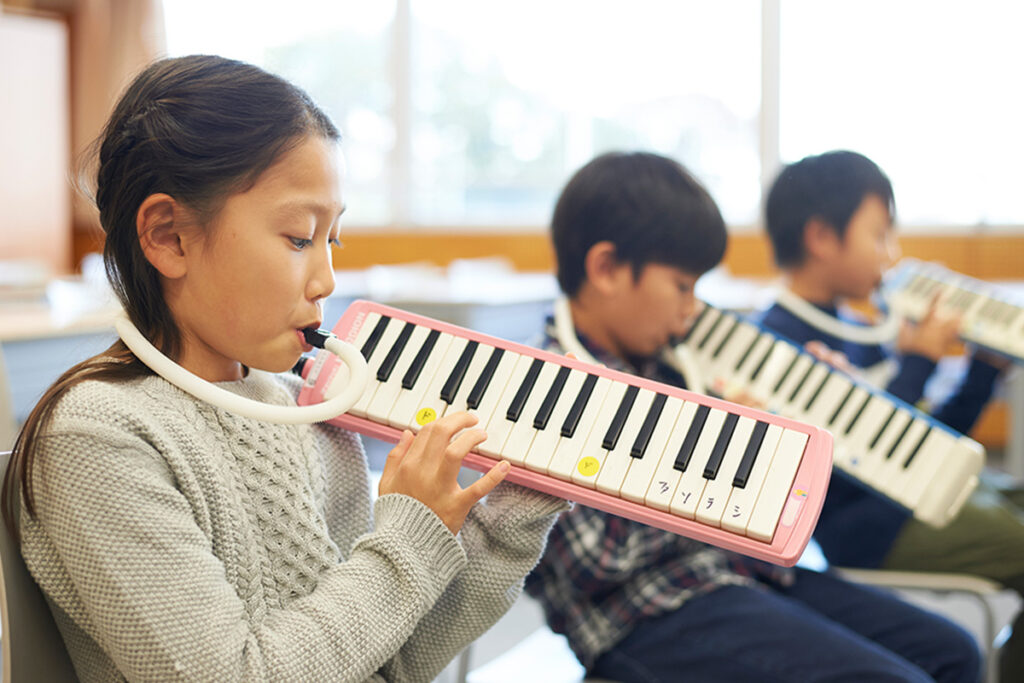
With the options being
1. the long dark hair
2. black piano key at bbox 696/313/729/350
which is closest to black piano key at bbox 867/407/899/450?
black piano key at bbox 696/313/729/350

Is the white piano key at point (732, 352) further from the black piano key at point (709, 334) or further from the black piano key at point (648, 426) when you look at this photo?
the black piano key at point (648, 426)

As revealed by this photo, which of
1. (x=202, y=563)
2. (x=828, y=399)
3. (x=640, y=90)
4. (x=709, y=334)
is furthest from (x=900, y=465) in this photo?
(x=640, y=90)

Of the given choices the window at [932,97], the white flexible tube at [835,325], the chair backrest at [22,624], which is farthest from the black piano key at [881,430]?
the window at [932,97]

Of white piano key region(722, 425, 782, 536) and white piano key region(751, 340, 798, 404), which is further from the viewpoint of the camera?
white piano key region(751, 340, 798, 404)

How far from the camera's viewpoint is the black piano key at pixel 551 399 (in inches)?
39.9

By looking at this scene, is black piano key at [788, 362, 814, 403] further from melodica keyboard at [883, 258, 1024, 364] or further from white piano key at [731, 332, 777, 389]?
melodica keyboard at [883, 258, 1024, 364]

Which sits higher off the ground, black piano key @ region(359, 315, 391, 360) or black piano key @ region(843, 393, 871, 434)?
black piano key @ region(359, 315, 391, 360)

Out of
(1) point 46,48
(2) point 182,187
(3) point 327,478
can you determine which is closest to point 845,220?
(3) point 327,478

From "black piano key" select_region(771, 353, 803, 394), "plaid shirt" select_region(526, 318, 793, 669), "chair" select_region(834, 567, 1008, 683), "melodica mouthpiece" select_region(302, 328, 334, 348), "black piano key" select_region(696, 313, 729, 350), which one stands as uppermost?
"melodica mouthpiece" select_region(302, 328, 334, 348)

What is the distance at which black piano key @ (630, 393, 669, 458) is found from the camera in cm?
99

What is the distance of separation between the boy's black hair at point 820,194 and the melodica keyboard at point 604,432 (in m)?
1.29

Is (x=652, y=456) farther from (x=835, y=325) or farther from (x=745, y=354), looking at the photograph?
(x=835, y=325)

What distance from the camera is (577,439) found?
3.30 ft

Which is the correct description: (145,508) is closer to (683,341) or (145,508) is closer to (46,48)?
(683,341)
